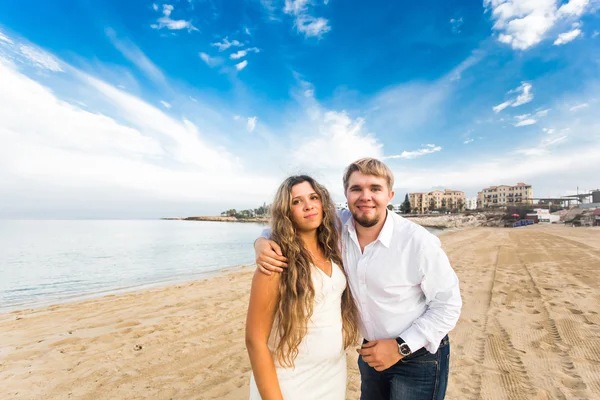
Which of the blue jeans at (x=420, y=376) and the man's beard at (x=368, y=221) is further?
the man's beard at (x=368, y=221)

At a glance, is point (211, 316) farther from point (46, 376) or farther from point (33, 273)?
point (33, 273)

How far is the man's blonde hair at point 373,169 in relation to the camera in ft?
7.27

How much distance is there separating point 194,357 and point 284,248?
3840 millimetres

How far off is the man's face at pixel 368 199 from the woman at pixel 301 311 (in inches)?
9.3

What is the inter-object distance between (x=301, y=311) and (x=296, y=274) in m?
0.24

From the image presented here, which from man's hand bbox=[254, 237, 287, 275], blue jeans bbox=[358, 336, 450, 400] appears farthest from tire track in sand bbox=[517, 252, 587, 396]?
man's hand bbox=[254, 237, 287, 275]

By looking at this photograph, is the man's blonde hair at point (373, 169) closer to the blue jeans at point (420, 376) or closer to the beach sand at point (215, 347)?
the blue jeans at point (420, 376)

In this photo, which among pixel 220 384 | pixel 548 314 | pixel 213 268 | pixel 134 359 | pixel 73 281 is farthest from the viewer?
pixel 213 268

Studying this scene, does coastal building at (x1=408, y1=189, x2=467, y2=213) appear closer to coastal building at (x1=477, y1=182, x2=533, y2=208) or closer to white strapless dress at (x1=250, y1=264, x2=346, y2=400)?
coastal building at (x1=477, y1=182, x2=533, y2=208)

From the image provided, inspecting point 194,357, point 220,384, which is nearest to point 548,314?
point 220,384

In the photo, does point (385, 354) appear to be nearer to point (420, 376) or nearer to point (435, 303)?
point (420, 376)

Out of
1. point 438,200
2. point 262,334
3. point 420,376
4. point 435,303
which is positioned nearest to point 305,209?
point 262,334

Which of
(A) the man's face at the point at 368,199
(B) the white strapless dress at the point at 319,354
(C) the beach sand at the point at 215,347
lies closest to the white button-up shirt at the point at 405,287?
(A) the man's face at the point at 368,199

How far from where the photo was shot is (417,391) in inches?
78.7
